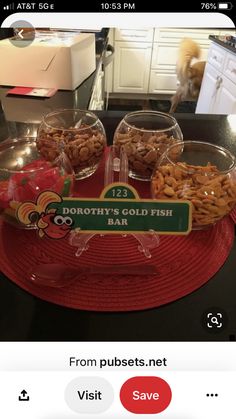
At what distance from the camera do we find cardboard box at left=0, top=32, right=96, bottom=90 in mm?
874

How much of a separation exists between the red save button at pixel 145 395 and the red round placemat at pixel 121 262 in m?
0.07

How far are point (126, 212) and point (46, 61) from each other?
27.6 inches

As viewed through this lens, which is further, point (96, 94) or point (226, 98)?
point (226, 98)

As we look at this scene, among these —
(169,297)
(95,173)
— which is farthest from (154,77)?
(169,297)

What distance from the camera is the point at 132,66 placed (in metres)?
3.14

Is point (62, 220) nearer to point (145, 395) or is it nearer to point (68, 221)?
point (68, 221)

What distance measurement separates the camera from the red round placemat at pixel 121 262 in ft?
1.10

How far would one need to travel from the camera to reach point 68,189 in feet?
1.38

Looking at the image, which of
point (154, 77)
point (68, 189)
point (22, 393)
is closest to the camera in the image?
point (22, 393)
